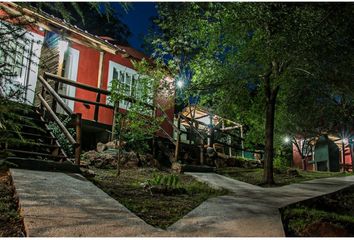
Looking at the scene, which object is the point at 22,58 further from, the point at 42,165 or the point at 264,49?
the point at 264,49

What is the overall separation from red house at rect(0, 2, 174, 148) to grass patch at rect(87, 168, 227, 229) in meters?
4.03

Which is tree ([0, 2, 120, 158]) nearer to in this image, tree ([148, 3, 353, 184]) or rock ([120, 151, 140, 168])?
tree ([148, 3, 353, 184])

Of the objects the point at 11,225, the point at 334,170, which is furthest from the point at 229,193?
the point at 334,170

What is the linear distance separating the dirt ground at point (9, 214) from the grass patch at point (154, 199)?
62.5 inches

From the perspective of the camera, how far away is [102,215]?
4281 mm

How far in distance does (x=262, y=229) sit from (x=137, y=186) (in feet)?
12.2

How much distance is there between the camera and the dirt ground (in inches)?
147

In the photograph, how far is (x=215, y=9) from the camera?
9031 mm

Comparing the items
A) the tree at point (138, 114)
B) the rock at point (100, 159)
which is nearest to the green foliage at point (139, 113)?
the tree at point (138, 114)

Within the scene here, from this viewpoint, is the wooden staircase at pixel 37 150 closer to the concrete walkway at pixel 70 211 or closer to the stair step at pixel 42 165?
the stair step at pixel 42 165

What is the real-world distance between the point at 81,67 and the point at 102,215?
10641 mm

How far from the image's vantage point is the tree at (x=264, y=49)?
280 inches

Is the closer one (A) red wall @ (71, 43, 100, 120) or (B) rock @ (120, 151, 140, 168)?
(B) rock @ (120, 151, 140, 168)

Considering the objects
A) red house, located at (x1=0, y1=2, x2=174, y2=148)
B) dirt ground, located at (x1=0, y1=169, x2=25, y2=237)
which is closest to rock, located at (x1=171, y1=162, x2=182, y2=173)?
red house, located at (x1=0, y1=2, x2=174, y2=148)
